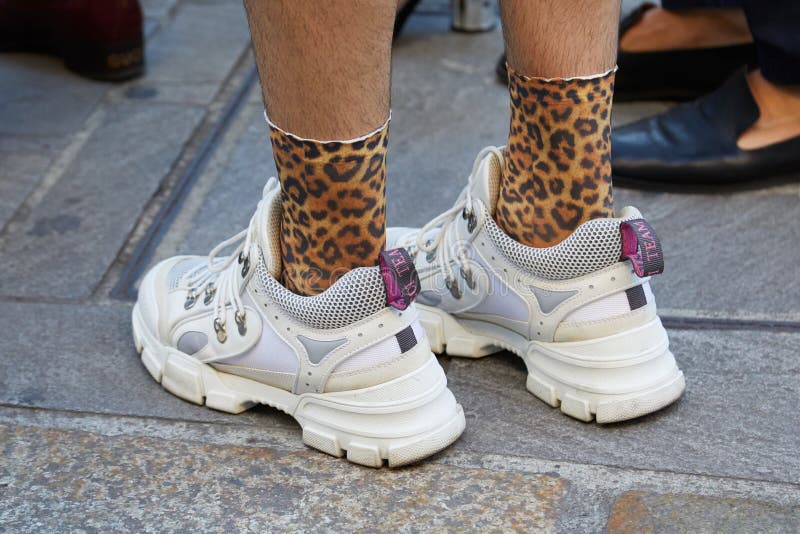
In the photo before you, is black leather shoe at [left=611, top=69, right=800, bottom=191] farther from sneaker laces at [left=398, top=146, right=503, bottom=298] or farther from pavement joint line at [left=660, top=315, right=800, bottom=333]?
sneaker laces at [left=398, top=146, right=503, bottom=298]

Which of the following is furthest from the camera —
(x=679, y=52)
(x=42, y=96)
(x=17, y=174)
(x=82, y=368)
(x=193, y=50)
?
(x=193, y=50)

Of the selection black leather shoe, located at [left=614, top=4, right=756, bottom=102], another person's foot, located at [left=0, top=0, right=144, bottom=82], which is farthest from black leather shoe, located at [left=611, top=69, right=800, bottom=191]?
another person's foot, located at [left=0, top=0, right=144, bottom=82]

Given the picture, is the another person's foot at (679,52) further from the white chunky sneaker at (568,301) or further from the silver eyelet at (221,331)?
the silver eyelet at (221,331)

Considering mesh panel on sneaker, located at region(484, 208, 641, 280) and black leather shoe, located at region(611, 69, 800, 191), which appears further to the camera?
black leather shoe, located at region(611, 69, 800, 191)

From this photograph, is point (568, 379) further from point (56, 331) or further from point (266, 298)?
point (56, 331)

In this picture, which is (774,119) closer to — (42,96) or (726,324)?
(726,324)

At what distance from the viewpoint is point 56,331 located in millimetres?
1454

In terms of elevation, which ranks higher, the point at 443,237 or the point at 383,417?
the point at 443,237

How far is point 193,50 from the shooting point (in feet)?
7.80

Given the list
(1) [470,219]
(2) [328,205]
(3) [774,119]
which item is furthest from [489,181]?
(3) [774,119]

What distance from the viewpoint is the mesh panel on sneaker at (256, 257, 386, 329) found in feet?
3.65

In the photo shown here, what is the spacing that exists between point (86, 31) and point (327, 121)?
134 cm

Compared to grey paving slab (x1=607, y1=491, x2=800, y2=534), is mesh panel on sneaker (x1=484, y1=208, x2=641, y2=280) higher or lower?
higher

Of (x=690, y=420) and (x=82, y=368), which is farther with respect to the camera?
(x=82, y=368)
